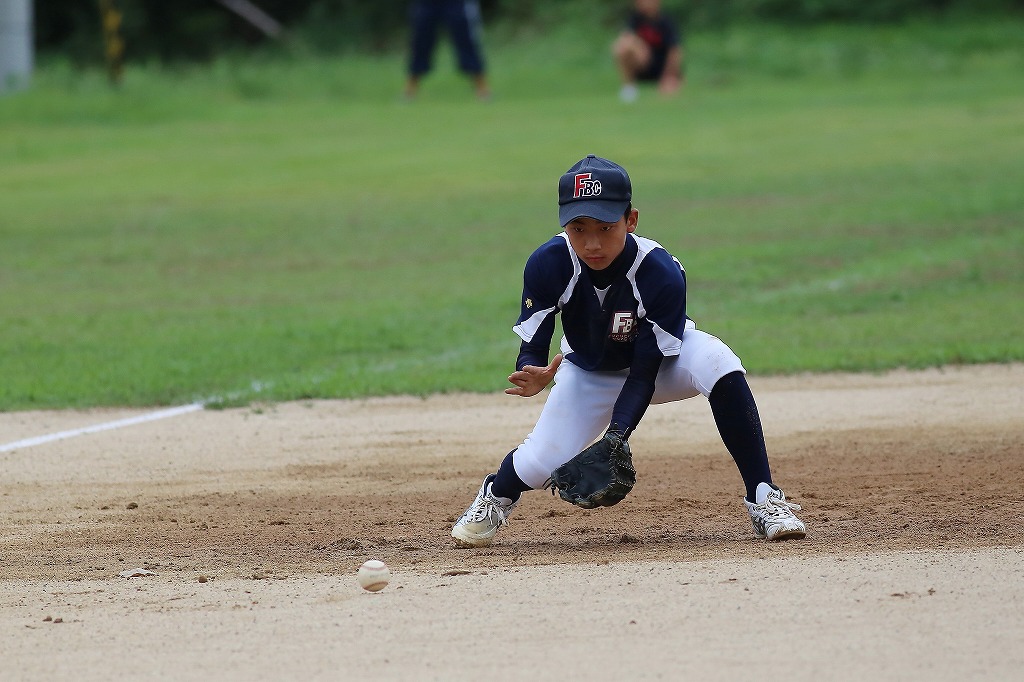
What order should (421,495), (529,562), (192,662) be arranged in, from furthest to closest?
(421,495)
(529,562)
(192,662)

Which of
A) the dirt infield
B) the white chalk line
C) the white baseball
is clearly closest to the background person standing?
the white chalk line

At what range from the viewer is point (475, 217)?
15.7m

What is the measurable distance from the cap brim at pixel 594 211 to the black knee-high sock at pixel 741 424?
72 centimetres

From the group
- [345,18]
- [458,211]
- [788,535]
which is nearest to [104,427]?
[788,535]

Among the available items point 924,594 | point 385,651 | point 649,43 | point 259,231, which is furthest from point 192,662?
point 649,43

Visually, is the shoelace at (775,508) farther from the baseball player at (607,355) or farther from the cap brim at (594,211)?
the cap brim at (594,211)

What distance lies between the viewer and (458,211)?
16.1 metres

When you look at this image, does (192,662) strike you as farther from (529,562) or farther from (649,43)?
(649,43)

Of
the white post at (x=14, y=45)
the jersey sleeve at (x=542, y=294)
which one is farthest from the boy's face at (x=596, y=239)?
the white post at (x=14, y=45)

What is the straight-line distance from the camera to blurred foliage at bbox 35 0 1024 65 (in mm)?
30953

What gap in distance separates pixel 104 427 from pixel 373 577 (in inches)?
147

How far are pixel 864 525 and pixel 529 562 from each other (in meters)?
1.35

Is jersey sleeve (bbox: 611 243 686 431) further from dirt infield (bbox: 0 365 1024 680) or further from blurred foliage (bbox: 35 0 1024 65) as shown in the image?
blurred foliage (bbox: 35 0 1024 65)

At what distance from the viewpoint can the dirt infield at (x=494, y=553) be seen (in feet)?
13.6
